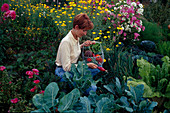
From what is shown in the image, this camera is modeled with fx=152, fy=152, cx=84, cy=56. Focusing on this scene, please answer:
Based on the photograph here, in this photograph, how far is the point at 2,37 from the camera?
3.38 metres

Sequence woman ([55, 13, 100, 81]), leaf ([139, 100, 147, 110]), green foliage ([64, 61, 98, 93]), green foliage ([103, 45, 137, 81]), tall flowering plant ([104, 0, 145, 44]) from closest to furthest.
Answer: leaf ([139, 100, 147, 110]), green foliage ([64, 61, 98, 93]), woman ([55, 13, 100, 81]), green foliage ([103, 45, 137, 81]), tall flowering plant ([104, 0, 145, 44])

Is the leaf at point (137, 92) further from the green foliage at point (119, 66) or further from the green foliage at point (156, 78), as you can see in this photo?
the green foliage at point (119, 66)

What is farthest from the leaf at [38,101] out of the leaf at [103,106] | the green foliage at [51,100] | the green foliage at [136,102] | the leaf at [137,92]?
the leaf at [137,92]

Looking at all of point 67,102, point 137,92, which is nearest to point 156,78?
point 137,92

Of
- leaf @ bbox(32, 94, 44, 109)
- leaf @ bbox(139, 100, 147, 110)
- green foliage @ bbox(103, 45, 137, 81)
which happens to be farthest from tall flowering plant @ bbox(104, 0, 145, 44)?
leaf @ bbox(32, 94, 44, 109)

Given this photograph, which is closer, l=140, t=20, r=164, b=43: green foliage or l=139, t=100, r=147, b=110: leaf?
l=139, t=100, r=147, b=110: leaf

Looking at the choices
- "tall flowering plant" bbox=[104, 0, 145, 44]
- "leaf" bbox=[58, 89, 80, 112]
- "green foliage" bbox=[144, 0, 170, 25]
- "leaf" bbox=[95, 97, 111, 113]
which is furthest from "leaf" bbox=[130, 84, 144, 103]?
"green foliage" bbox=[144, 0, 170, 25]

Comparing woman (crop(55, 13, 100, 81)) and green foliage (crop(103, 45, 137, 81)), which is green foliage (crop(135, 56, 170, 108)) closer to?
green foliage (crop(103, 45, 137, 81))

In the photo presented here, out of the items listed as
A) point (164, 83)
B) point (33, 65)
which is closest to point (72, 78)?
point (33, 65)

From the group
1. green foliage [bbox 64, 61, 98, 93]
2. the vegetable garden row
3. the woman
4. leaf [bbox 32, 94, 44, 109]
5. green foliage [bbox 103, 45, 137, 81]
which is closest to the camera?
leaf [bbox 32, 94, 44, 109]

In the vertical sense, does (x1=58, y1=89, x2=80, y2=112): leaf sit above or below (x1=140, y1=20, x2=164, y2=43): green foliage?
below

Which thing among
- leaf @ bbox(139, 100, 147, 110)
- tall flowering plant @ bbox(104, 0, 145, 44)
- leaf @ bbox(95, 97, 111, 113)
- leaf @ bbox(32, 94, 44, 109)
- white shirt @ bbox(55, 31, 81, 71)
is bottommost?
leaf @ bbox(139, 100, 147, 110)

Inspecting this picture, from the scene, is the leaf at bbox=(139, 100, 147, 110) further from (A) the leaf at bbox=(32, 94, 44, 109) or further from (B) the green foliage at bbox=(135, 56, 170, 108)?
(A) the leaf at bbox=(32, 94, 44, 109)

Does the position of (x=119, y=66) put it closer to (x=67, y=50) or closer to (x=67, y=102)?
(x=67, y=50)
